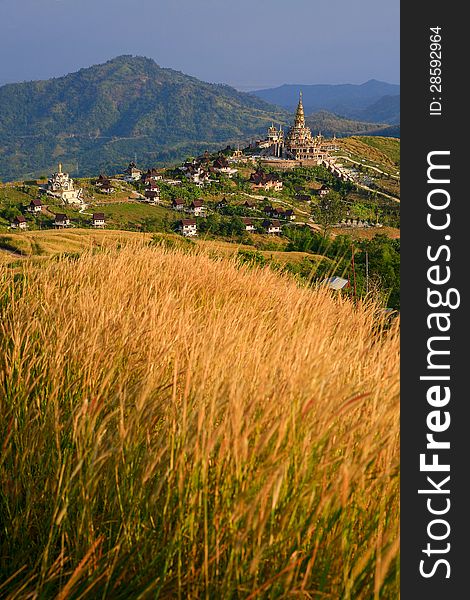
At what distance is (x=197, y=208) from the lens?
263ft

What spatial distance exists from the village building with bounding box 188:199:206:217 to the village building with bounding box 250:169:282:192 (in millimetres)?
16247

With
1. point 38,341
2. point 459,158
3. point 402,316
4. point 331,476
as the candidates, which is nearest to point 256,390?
point 331,476

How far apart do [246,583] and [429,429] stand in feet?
3.00

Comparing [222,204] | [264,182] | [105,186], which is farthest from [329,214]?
[105,186]

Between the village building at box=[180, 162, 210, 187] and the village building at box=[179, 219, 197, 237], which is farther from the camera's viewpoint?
the village building at box=[180, 162, 210, 187]

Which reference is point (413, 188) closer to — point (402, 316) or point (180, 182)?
point (402, 316)

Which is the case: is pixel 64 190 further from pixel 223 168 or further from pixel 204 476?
pixel 204 476

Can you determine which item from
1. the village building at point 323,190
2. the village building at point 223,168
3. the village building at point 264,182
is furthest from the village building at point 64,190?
the village building at point 323,190

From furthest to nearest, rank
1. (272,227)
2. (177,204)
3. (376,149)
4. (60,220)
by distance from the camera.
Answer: (376,149)
(177,204)
(60,220)
(272,227)

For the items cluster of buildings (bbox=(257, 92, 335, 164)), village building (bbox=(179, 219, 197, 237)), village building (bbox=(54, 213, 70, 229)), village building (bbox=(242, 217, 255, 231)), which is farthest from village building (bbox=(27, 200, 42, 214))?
cluster of buildings (bbox=(257, 92, 335, 164))

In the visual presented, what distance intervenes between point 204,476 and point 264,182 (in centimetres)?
9650

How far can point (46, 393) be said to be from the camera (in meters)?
3.53

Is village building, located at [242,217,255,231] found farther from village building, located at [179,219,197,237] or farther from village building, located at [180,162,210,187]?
village building, located at [180,162,210,187]

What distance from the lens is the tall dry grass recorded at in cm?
214
